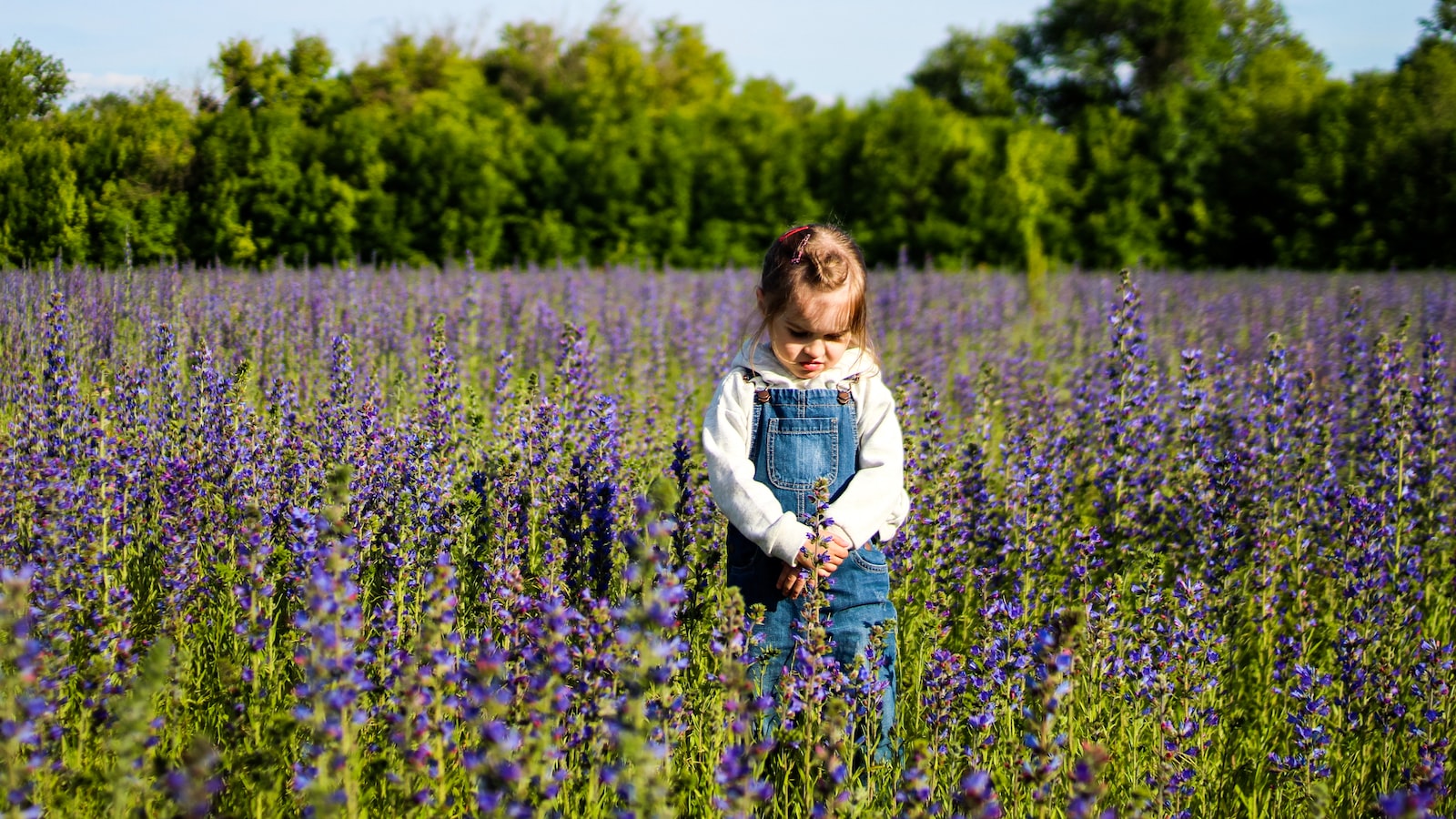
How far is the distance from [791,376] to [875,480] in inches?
14.0

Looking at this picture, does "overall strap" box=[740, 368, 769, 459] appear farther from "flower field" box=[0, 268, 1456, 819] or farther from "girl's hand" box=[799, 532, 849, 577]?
"girl's hand" box=[799, 532, 849, 577]

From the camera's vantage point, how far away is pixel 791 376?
280 centimetres

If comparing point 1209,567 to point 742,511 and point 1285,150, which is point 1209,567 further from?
point 1285,150

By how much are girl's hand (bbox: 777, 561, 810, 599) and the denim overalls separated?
2.3 inches

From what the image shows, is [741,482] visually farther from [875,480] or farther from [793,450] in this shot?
[875,480]

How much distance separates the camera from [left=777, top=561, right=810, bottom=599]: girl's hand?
8.35 ft

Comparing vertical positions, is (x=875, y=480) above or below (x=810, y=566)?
above

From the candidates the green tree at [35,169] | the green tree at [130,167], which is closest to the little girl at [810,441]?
the green tree at [35,169]

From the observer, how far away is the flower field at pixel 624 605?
1799mm

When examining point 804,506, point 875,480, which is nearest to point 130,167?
point 804,506

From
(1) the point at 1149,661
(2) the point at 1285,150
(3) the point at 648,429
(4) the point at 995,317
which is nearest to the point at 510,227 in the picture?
(4) the point at 995,317

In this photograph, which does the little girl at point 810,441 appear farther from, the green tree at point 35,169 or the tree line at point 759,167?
the tree line at point 759,167

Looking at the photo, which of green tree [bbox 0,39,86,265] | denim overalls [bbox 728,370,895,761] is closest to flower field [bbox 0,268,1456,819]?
denim overalls [bbox 728,370,895,761]

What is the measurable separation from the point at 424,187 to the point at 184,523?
1060 centimetres
